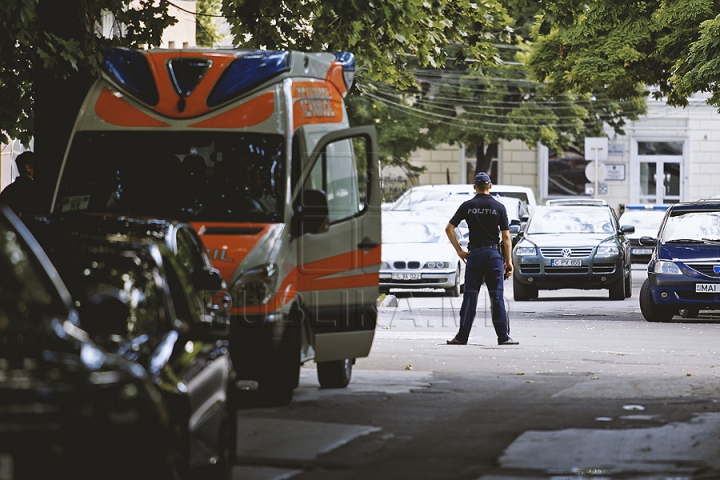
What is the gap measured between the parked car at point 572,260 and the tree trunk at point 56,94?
11260 millimetres

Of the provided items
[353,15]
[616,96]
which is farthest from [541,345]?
[616,96]

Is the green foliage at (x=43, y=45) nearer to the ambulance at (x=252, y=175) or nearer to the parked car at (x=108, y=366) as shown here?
the ambulance at (x=252, y=175)

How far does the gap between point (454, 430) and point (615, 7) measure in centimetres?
1962

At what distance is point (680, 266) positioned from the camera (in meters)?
21.0

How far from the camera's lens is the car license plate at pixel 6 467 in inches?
213

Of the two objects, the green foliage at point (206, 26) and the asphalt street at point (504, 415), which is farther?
the green foliage at point (206, 26)

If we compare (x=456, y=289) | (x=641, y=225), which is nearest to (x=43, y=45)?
(x=456, y=289)

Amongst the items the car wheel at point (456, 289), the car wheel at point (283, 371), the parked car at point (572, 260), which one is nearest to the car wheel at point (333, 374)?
the car wheel at point (283, 371)


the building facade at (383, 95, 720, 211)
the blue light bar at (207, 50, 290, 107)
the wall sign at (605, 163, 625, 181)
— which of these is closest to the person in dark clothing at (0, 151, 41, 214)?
the blue light bar at (207, 50, 290, 107)

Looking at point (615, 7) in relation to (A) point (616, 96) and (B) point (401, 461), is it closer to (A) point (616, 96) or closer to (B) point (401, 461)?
(A) point (616, 96)

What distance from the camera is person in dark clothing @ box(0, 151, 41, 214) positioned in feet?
46.7

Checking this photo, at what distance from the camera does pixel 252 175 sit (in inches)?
453

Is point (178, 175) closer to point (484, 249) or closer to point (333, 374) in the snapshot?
point (333, 374)

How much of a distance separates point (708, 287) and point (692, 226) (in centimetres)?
155
